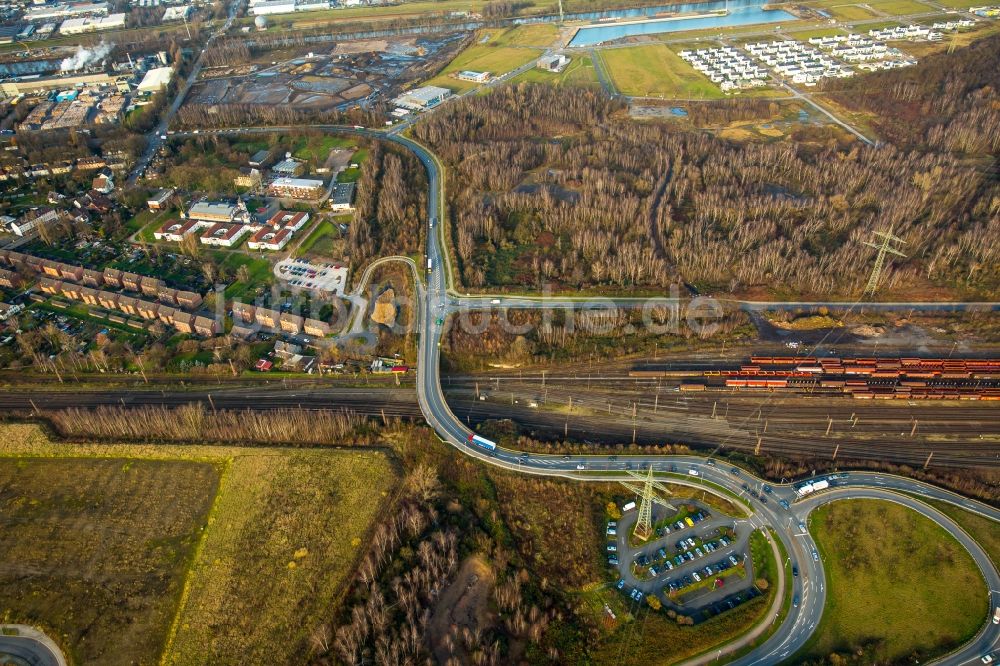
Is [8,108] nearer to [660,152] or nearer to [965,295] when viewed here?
[660,152]

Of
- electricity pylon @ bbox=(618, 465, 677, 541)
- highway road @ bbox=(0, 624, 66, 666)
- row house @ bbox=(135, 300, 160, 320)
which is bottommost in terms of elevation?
highway road @ bbox=(0, 624, 66, 666)

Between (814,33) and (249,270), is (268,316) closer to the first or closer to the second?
(249,270)

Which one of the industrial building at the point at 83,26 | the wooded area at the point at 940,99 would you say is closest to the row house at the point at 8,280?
the wooded area at the point at 940,99

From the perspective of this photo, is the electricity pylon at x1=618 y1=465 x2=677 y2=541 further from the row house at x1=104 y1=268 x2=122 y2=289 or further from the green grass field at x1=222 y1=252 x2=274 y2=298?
the row house at x1=104 y1=268 x2=122 y2=289

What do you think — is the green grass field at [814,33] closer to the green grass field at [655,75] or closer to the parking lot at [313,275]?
the green grass field at [655,75]

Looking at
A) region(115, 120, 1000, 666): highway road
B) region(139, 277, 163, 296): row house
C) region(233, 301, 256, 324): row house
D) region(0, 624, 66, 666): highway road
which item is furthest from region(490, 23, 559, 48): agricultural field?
region(0, 624, 66, 666): highway road
